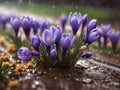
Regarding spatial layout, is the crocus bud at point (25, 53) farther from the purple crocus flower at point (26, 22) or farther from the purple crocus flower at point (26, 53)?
the purple crocus flower at point (26, 22)

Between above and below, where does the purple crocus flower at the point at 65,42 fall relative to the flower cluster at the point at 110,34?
above

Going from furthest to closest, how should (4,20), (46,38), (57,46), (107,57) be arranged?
1. (4,20)
2. (107,57)
3. (57,46)
4. (46,38)

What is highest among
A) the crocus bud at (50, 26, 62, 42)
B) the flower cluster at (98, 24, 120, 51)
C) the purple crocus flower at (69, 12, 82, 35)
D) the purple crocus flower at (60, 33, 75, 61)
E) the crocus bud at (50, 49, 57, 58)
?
Answer: the purple crocus flower at (69, 12, 82, 35)

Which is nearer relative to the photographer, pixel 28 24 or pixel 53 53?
pixel 53 53

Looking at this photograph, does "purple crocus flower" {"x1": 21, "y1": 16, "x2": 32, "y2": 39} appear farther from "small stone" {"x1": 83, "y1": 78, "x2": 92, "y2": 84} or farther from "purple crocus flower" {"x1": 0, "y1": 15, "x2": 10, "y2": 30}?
"purple crocus flower" {"x1": 0, "y1": 15, "x2": 10, "y2": 30}

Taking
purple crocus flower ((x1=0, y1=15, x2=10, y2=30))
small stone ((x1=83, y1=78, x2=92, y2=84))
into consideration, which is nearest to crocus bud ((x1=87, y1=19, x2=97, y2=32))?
small stone ((x1=83, y1=78, x2=92, y2=84))

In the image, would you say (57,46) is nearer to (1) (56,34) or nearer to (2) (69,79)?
(1) (56,34)

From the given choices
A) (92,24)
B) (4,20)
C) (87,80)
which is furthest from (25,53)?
Result: (4,20)

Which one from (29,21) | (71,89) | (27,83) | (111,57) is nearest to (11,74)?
(27,83)

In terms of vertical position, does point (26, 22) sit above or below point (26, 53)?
above

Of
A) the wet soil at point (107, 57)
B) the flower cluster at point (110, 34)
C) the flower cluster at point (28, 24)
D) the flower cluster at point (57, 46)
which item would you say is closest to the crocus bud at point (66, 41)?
the flower cluster at point (57, 46)

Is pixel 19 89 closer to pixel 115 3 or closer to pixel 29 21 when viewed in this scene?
pixel 29 21

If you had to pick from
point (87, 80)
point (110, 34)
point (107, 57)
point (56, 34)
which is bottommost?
point (107, 57)
